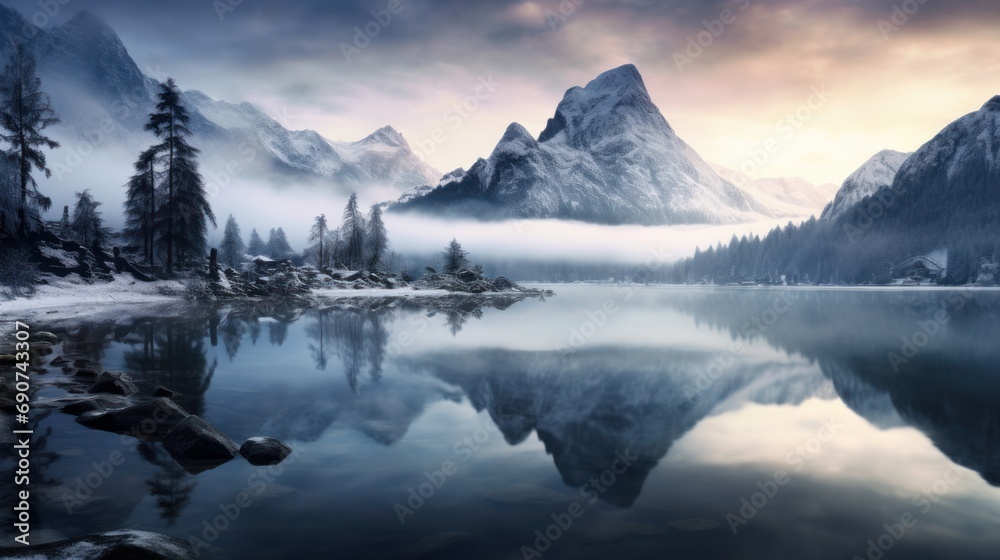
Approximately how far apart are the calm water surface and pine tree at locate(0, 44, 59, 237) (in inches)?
982

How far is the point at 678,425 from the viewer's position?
14.3 metres

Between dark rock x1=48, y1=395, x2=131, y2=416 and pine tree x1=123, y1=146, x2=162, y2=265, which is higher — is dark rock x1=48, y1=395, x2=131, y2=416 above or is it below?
below

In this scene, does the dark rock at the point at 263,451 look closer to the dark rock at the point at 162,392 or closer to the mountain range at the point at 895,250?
the dark rock at the point at 162,392

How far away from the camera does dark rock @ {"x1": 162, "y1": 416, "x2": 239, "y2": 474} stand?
A: 10227 millimetres

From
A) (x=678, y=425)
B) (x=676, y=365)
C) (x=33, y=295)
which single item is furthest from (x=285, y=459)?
(x=33, y=295)

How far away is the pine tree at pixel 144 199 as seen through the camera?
5016 centimetres

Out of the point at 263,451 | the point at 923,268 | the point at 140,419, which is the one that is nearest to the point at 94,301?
the point at 140,419

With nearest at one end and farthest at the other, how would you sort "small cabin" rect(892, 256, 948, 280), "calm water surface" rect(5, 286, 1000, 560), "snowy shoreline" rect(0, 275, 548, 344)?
"calm water surface" rect(5, 286, 1000, 560) < "snowy shoreline" rect(0, 275, 548, 344) < "small cabin" rect(892, 256, 948, 280)

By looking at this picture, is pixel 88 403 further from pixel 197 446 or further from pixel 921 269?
pixel 921 269

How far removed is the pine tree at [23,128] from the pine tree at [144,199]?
7897 mm

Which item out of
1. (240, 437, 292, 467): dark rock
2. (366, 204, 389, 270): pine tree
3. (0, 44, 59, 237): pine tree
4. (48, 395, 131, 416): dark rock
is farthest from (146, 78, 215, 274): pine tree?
(240, 437, 292, 467): dark rock

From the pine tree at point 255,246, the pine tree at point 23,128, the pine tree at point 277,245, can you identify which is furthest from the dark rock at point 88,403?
the pine tree at point 255,246

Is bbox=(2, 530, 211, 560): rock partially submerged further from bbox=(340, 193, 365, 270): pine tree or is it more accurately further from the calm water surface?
bbox=(340, 193, 365, 270): pine tree

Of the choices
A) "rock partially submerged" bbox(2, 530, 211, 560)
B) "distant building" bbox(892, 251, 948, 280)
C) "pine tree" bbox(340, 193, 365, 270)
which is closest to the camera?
"rock partially submerged" bbox(2, 530, 211, 560)
